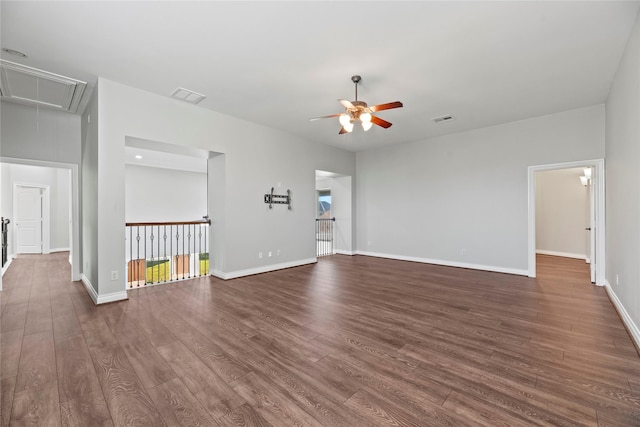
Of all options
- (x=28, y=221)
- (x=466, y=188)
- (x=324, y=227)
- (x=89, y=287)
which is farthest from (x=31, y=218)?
(x=466, y=188)

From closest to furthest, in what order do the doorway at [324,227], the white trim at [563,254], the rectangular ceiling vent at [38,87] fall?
the rectangular ceiling vent at [38,87]
the white trim at [563,254]
the doorway at [324,227]

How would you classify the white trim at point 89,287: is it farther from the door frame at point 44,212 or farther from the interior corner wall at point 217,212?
the door frame at point 44,212

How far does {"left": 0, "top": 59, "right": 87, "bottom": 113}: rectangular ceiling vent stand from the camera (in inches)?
140

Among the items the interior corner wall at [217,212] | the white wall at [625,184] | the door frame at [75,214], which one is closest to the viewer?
the white wall at [625,184]

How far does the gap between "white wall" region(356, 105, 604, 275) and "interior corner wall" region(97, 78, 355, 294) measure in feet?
5.05

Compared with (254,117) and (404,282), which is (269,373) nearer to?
(404,282)

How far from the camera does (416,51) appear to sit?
3.13 m

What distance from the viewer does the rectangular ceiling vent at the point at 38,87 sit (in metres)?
3.56

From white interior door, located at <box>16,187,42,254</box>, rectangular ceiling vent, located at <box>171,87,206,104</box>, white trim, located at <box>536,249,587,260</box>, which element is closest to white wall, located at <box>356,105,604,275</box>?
white trim, located at <box>536,249,587,260</box>

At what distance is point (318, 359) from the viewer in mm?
2355

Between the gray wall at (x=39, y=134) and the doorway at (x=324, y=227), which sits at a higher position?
the gray wall at (x=39, y=134)

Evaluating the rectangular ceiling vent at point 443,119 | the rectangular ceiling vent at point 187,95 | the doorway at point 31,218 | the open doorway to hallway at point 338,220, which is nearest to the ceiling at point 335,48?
the rectangular ceiling vent at point 187,95

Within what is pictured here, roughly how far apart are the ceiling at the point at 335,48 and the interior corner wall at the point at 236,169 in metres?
0.36

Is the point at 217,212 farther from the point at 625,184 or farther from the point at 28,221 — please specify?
the point at 28,221
